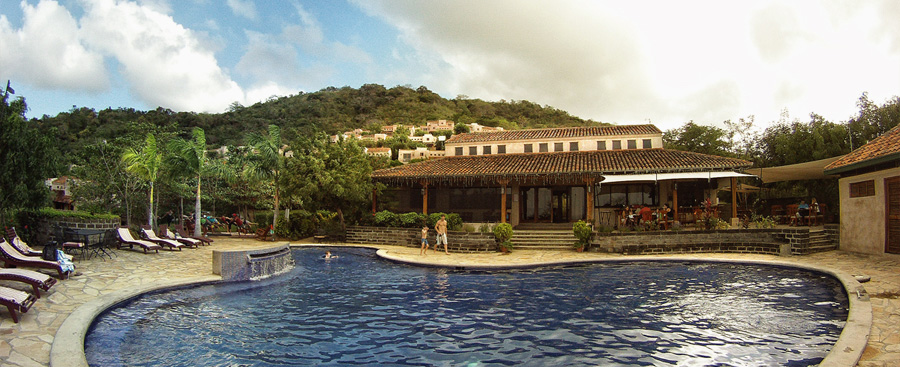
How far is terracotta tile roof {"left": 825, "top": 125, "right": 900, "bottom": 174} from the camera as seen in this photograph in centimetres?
1221

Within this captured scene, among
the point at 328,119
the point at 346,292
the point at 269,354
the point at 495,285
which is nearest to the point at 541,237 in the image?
the point at 495,285

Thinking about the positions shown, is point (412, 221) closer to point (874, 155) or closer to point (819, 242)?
point (819, 242)

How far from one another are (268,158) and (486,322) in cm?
1885

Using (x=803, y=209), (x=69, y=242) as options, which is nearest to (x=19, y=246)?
(x=69, y=242)

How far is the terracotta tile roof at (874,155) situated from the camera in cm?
1221

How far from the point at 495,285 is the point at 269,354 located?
254 inches

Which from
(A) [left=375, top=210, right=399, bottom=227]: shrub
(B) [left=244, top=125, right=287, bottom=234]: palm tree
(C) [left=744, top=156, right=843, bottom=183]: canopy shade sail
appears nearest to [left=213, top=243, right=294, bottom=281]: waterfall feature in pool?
(A) [left=375, top=210, right=399, bottom=227]: shrub

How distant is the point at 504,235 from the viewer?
1830 cm

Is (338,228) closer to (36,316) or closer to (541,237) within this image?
(541,237)

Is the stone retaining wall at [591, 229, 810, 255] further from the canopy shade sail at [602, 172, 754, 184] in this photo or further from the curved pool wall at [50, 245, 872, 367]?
the curved pool wall at [50, 245, 872, 367]

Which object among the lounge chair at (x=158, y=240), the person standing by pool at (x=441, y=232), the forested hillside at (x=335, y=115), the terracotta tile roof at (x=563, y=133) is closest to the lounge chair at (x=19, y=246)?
the lounge chair at (x=158, y=240)

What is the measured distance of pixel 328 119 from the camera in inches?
4336

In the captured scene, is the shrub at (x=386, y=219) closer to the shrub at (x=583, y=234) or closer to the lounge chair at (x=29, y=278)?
the shrub at (x=583, y=234)

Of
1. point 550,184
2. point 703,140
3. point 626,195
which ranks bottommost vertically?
point 626,195
